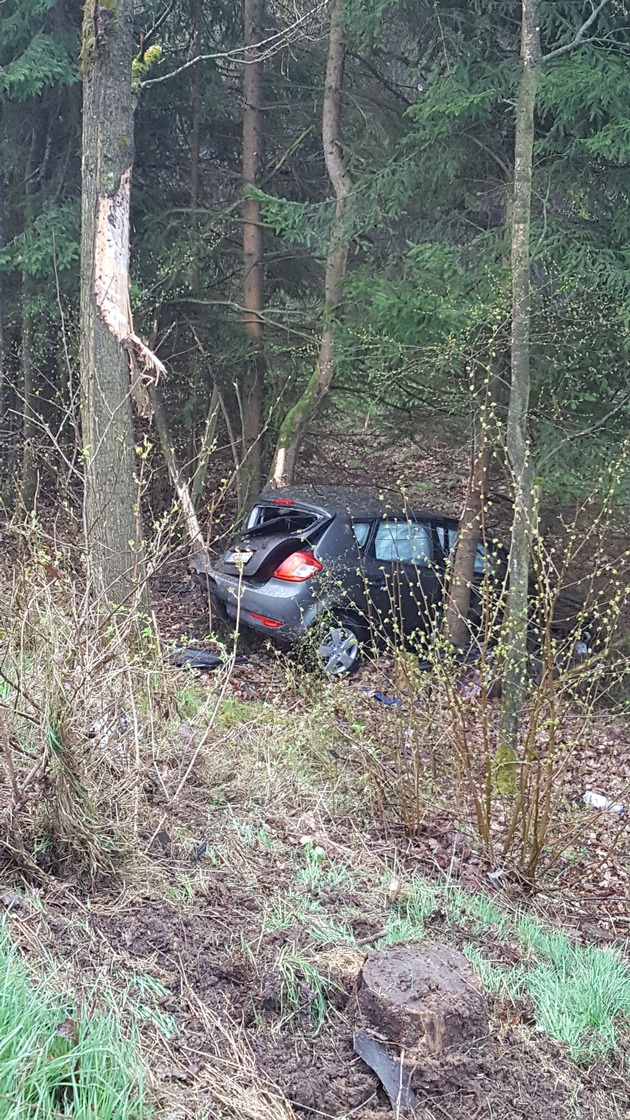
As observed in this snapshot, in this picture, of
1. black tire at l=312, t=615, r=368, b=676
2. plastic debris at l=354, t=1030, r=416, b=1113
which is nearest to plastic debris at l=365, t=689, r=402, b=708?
black tire at l=312, t=615, r=368, b=676

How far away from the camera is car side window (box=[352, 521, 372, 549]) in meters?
8.66

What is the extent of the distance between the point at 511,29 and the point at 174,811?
8208 mm

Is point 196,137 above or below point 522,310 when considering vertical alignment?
above

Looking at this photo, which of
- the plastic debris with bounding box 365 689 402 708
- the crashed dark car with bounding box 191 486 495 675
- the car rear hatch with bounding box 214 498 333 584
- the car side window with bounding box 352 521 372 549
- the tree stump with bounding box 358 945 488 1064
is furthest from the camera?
the car side window with bounding box 352 521 372 549

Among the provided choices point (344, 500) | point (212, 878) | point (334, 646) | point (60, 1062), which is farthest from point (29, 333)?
point (60, 1062)

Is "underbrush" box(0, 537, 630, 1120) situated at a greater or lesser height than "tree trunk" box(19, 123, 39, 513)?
lesser

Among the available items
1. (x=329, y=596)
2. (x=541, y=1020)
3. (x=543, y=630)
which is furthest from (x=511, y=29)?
(x=541, y=1020)

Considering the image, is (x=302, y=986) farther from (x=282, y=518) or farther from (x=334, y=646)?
(x=282, y=518)

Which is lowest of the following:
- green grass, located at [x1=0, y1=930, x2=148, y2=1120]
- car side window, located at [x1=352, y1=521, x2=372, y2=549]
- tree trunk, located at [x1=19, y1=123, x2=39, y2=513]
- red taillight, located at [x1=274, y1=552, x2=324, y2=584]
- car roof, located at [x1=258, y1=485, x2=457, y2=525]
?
red taillight, located at [x1=274, y1=552, x2=324, y2=584]

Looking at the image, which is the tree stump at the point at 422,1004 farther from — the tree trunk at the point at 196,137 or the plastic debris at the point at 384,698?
the tree trunk at the point at 196,137

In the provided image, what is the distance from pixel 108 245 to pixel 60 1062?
21.7 feet

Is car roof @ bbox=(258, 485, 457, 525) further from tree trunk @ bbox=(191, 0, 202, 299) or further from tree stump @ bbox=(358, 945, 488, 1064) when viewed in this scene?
tree stump @ bbox=(358, 945, 488, 1064)

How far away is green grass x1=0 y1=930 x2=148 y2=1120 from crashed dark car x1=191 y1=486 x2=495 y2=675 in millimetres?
5026

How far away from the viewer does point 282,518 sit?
29.1 ft
